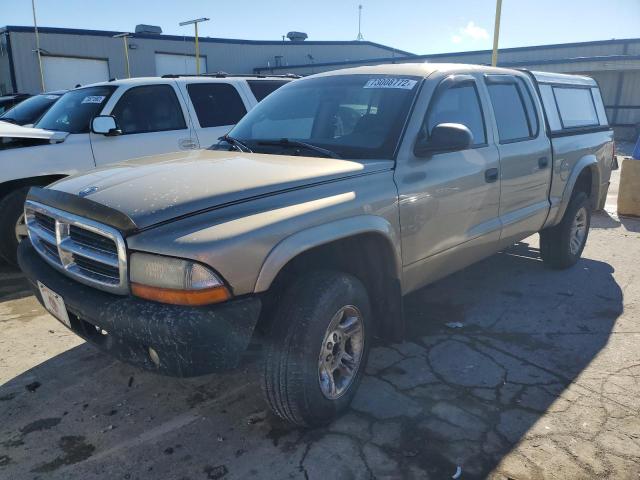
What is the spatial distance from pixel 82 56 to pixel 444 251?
77.1ft

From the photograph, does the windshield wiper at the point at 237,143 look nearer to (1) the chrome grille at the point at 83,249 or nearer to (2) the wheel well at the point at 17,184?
(1) the chrome grille at the point at 83,249

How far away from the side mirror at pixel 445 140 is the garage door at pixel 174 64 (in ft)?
81.1

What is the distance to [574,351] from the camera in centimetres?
363

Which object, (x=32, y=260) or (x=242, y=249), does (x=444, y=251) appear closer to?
(x=242, y=249)

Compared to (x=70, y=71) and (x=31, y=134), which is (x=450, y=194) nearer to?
(x=31, y=134)

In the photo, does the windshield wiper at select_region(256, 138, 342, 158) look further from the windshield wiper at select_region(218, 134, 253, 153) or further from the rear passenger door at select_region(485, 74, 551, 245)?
the rear passenger door at select_region(485, 74, 551, 245)

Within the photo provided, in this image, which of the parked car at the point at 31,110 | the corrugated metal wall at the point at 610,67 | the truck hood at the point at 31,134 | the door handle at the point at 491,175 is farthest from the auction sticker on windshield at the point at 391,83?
the corrugated metal wall at the point at 610,67

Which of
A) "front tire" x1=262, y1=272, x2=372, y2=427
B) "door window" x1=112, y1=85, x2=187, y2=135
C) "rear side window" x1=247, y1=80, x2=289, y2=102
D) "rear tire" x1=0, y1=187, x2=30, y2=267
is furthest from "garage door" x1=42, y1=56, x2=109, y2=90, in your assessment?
"front tire" x1=262, y1=272, x2=372, y2=427

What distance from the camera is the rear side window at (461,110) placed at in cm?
338

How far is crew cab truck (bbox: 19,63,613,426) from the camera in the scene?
86.7 inches

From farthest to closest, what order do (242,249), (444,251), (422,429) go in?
(444,251) → (422,429) → (242,249)

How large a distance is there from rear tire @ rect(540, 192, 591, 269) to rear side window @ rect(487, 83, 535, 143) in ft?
4.01

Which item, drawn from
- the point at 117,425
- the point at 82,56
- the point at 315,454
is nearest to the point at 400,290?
the point at 315,454

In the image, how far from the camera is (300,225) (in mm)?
2414
